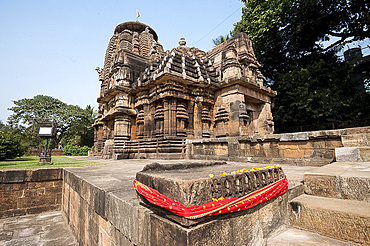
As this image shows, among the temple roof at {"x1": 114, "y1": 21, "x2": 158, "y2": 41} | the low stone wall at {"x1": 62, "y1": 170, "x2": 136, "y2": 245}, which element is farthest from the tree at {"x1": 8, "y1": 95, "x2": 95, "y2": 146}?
the low stone wall at {"x1": 62, "y1": 170, "x2": 136, "y2": 245}

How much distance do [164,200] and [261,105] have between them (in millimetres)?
10715

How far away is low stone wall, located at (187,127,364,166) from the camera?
157 inches

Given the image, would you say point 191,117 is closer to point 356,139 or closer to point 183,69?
point 183,69

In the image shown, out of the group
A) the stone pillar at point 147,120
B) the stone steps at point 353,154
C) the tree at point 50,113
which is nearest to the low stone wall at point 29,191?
the stone pillar at point 147,120

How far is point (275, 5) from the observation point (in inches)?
510

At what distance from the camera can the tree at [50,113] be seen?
25062 millimetres

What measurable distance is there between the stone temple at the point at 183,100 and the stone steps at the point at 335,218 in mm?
5903

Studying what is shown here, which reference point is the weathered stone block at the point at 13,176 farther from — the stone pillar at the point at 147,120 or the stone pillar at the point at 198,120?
the stone pillar at the point at 198,120

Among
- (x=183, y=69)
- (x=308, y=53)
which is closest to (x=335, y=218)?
(x=183, y=69)

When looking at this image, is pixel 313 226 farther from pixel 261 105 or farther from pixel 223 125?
pixel 261 105

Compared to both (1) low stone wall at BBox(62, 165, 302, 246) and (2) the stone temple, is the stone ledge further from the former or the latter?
(2) the stone temple

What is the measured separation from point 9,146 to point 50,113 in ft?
70.2

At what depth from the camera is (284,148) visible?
470cm

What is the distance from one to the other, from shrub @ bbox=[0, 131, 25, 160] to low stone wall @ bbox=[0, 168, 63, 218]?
530cm
